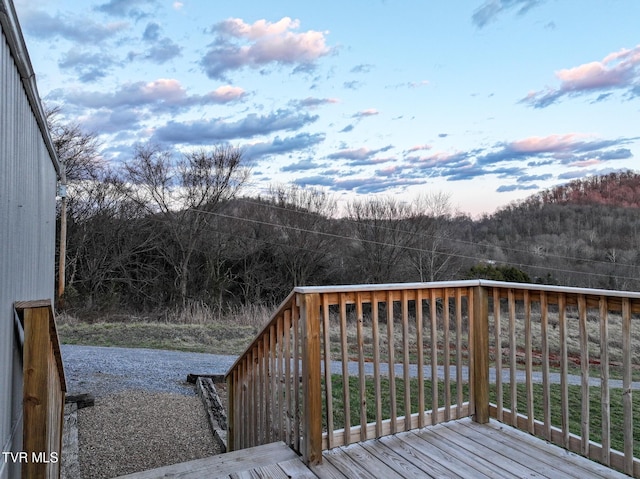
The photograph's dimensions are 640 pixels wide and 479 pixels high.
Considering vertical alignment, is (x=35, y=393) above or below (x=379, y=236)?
below

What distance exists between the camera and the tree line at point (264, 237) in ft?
43.8

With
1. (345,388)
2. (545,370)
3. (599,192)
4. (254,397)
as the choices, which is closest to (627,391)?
(545,370)

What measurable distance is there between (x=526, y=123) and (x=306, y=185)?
329 inches

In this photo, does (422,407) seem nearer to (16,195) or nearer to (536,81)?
(16,195)

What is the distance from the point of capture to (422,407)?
271 centimetres

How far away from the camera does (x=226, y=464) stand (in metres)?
2.25

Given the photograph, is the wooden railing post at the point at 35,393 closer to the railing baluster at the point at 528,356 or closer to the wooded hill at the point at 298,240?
the railing baluster at the point at 528,356

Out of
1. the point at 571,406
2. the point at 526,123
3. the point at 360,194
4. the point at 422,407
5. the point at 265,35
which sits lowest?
the point at 571,406

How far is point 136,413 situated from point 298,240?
11819 mm

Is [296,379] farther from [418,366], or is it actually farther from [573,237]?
[573,237]

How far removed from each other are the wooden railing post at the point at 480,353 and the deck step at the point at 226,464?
1.37 meters

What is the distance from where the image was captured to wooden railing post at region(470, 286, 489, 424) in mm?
2869

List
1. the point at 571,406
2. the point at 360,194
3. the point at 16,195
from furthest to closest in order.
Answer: the point at 360,194
the point at 571,406
the point at 16,195

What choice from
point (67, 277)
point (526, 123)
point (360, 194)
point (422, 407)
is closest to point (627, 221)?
point (526, 123)
